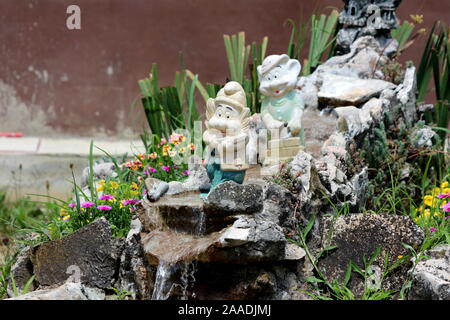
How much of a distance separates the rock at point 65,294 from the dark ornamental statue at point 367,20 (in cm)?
352

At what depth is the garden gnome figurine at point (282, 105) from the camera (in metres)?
4.98

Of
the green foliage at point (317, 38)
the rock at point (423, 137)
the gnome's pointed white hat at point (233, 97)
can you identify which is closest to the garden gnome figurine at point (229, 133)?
the gnome's pointed white hat at point (233, 97)

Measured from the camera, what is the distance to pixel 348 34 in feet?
22.4

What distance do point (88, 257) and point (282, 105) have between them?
1576 millimetres

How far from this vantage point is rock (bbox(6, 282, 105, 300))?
4.11 m

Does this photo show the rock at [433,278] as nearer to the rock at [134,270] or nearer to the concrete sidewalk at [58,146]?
the rock at [134,270]

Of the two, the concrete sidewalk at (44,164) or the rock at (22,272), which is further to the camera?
the concrete sidewalk at (44,164)

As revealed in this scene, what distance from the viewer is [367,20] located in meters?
6.73

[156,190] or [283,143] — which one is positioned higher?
[283,143]

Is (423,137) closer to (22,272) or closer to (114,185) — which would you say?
(114,185)

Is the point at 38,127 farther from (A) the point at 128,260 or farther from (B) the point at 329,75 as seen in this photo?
(A) the point at 128,260

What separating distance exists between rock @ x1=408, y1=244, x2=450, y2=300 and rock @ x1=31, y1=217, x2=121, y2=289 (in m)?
1.76

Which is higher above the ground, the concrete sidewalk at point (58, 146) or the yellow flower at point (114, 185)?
the concrete sidewalk at point (58, 146)

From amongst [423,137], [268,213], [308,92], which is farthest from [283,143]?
[423,137]
